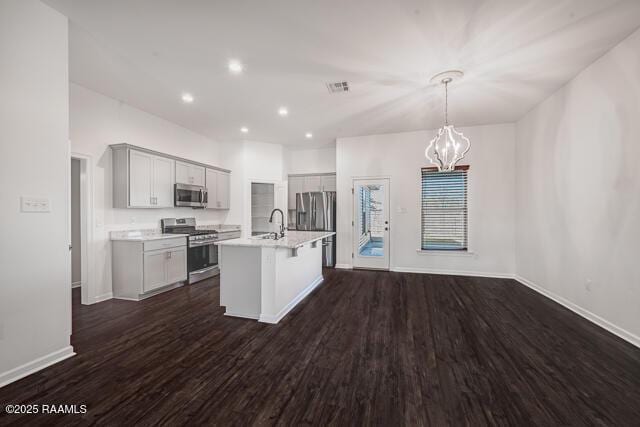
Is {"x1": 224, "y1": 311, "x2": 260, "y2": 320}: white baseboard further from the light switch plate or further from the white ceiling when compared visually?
the white ceiling

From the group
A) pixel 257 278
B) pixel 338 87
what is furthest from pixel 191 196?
pixel 338 87

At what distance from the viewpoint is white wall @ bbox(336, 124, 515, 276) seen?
16.5 ft

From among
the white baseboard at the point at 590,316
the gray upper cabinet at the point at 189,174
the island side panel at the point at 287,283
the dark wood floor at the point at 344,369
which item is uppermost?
the gray upper cabinet at the point at 189,174

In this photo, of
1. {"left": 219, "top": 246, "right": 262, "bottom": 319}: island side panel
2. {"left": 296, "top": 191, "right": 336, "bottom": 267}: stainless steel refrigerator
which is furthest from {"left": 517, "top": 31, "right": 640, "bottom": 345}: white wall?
{"left": 219, "top": 246, "right": 262, "bottom": 319}: island side panel

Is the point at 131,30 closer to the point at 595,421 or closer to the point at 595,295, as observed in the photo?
the point at 595,421

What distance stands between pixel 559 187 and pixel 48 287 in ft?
19.7

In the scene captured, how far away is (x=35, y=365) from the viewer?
6.85 feet

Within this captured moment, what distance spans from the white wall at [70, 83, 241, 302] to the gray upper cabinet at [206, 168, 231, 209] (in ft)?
3.02

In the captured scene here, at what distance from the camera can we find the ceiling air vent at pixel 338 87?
11.3ft

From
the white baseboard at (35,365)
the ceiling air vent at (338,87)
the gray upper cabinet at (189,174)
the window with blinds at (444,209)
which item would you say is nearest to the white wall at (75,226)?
the gray upper cabinet at (189,174)

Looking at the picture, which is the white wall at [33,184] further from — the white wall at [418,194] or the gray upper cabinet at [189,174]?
the white wall at [418,194]

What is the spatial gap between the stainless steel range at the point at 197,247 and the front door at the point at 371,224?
2.97m

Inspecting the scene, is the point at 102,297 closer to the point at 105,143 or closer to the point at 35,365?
the point at 35,365

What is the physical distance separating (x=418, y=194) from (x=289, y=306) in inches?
141
